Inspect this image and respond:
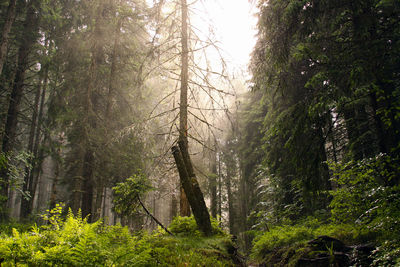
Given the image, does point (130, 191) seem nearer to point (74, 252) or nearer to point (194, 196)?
point (194, 196)

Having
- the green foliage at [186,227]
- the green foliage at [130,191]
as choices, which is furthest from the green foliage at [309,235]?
the green foliage at [130,191]

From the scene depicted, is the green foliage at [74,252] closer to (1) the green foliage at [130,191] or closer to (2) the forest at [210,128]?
(2) the forest at [210,128]

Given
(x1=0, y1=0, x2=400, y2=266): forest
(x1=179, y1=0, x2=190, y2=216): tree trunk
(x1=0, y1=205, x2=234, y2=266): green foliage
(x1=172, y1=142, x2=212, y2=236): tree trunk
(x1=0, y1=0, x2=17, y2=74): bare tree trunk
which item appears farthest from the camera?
(x1=0, y1=0, x2=17, y2=74): bare tree trunk

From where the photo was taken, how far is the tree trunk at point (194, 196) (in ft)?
22.7

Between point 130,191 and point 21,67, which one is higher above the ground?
point 21,67

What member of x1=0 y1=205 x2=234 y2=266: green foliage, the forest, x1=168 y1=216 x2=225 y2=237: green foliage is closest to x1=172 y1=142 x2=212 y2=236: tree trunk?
the forest

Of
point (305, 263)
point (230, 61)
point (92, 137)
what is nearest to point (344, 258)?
point (305, 263)

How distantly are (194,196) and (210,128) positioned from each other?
2.69 metres

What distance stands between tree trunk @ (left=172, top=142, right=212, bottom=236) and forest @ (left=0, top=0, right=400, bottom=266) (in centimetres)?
3

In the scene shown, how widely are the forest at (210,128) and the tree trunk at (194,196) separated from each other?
0.11ft

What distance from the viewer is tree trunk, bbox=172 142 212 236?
691cm

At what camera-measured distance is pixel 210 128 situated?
28.9 feet

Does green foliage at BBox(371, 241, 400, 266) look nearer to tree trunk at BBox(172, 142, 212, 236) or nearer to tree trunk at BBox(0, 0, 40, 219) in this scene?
tree trunk at BBox(172, 142, 212, 236)

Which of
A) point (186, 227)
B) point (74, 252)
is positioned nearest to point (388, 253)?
point (74, 252)
